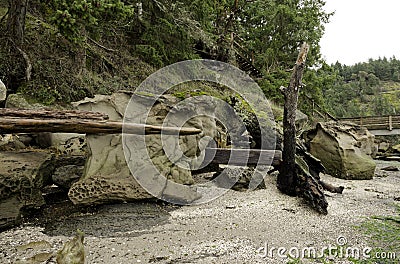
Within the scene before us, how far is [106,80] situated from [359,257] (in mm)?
8008

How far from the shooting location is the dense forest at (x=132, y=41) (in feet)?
24.1

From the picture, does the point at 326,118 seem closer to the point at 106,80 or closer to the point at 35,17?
the point at 106,80

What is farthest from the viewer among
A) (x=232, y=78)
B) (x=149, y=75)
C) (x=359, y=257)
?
(x=232, y=78)

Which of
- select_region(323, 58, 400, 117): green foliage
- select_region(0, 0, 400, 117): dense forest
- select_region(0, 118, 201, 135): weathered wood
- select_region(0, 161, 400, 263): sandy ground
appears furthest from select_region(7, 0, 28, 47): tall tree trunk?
select_region(323, 58, 400, 117): green foliage

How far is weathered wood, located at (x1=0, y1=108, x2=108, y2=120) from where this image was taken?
4.04 meters

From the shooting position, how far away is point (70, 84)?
827cm

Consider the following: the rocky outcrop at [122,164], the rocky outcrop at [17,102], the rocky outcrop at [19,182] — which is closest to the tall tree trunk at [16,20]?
the rocky outcrop at [17,102]

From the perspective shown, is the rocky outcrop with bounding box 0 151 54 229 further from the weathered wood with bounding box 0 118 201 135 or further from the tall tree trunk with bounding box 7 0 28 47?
the tall tree trunk with bounding box 7 0 28 47

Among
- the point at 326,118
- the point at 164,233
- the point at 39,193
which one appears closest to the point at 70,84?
the point at 39,193

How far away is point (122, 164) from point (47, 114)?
135 cm

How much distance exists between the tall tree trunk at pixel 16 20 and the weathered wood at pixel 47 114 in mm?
4234

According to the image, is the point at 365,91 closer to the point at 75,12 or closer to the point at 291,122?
the point at 291,122

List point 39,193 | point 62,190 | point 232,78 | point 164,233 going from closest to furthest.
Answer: point 164,233, point 39,193, point 62,190, point 232,78

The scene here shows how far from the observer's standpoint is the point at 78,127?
4438mm
